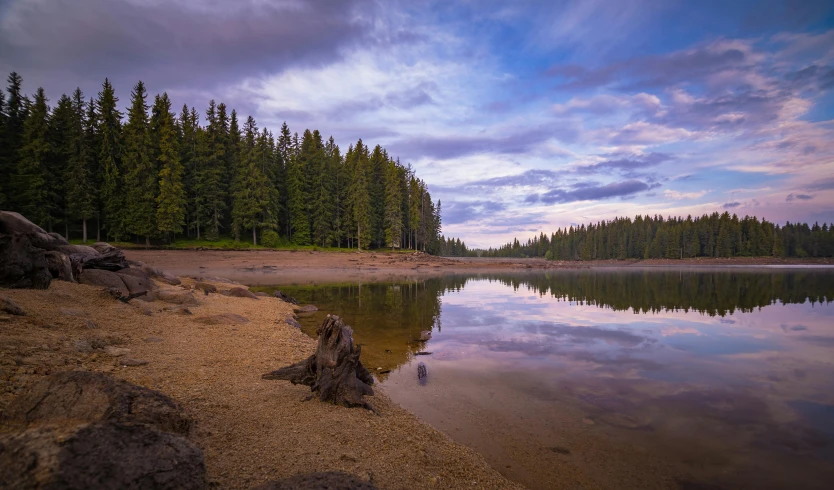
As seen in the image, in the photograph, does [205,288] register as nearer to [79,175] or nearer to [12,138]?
[79,175]

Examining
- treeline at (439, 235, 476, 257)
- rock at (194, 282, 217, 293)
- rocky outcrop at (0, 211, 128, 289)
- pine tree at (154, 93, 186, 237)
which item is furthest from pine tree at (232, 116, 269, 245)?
treeline at (439, 235, 476, 257)

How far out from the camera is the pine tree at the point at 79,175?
39906mm

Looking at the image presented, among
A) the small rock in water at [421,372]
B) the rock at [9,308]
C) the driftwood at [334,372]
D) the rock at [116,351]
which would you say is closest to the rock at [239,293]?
the rock at [9,308]

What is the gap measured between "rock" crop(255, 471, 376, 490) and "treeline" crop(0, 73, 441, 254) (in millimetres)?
49082

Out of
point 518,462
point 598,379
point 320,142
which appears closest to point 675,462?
point 518,462

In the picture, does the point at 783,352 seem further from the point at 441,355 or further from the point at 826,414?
the point at 441,355

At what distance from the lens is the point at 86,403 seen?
3555 millimetres

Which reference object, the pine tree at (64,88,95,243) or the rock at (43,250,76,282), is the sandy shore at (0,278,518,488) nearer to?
the rock at (43,250,76,282)

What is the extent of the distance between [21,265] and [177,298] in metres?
4.47

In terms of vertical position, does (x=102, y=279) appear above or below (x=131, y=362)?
above

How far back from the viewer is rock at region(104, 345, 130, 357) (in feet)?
23.9

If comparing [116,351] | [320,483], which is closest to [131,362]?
[116,351]

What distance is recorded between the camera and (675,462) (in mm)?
5754

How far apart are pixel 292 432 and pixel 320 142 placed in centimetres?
7057
